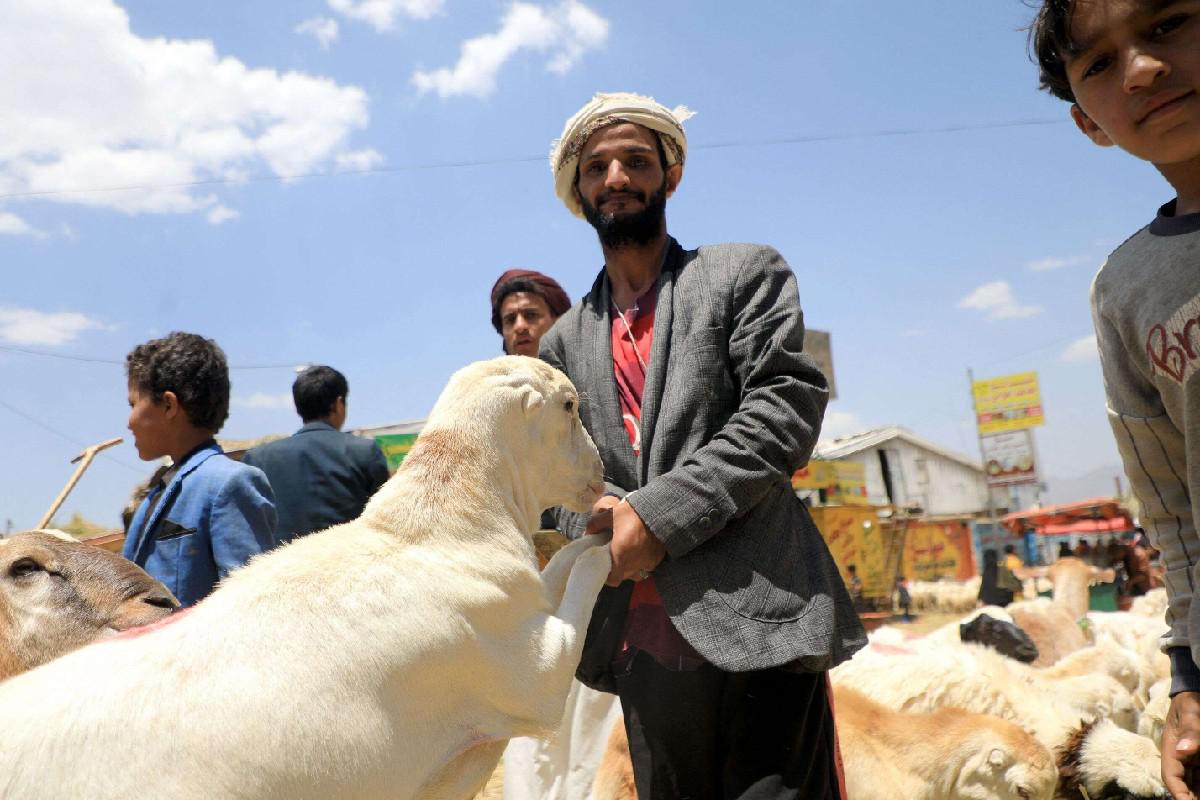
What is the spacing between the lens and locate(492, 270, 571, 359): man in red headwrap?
15.9ft

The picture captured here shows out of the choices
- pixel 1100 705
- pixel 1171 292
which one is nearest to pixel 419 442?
pixel 1171 292

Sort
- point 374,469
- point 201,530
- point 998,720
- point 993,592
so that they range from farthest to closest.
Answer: point 993,592, point 374,469, point 998,720, point 201,530

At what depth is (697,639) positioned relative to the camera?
93.8 inches

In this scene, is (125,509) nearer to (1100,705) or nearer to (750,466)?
(750,466)

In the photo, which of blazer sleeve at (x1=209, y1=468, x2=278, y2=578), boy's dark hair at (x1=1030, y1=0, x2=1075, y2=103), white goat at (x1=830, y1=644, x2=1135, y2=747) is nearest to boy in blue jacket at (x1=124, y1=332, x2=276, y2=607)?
blazer sleeve at (x1=209, y1=468, x2=278, y2=578)

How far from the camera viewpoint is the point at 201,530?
3.26m

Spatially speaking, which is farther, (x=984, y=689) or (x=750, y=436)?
(x=984, y=689)

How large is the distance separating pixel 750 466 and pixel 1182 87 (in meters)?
1.29

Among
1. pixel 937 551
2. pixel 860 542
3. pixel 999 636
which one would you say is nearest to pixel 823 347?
pixel 937 551

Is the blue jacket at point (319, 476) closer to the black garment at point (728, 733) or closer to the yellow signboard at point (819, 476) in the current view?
the black garment at point (728, 733)

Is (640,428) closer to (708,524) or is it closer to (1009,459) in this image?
(708,524)

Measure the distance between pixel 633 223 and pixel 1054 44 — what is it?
138 cm

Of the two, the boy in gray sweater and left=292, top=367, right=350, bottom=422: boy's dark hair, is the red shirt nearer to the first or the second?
the boy in gray sweater

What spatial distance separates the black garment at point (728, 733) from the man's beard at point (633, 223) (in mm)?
1383
